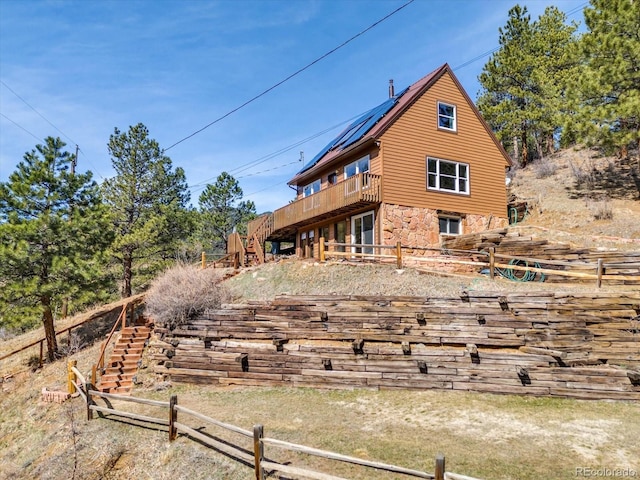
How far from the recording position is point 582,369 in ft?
31.1

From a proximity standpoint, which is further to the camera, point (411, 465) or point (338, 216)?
point (338, 216)

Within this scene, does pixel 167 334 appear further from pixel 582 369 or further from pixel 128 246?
pixel 128 246

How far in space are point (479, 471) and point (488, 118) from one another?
1364 inches

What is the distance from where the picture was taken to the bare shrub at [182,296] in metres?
14.4

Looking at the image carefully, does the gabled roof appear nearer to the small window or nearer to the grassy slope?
the small window

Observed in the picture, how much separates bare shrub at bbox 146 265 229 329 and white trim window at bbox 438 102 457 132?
15762mm

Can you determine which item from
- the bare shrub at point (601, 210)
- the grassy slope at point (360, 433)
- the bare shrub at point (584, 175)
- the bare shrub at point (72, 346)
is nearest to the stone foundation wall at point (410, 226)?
the grassy slope at point (360, 433)

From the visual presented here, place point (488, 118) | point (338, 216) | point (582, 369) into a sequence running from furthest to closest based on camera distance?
point (488, 118) → point (338, 216) → point (582, 369)

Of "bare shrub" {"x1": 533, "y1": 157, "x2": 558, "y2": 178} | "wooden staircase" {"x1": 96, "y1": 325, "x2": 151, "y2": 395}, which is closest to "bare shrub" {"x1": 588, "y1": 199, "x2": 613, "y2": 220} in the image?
"bare shrub" {"x1": 533, "y1": 157, "x2": 558, "y2": 178}

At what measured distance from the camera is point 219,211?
144ft

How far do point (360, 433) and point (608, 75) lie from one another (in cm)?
2236

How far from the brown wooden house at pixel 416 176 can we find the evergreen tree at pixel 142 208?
887cm

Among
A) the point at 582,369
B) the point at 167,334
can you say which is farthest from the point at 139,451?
the point at 582,369

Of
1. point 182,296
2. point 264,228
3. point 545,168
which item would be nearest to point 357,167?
point 264,228
